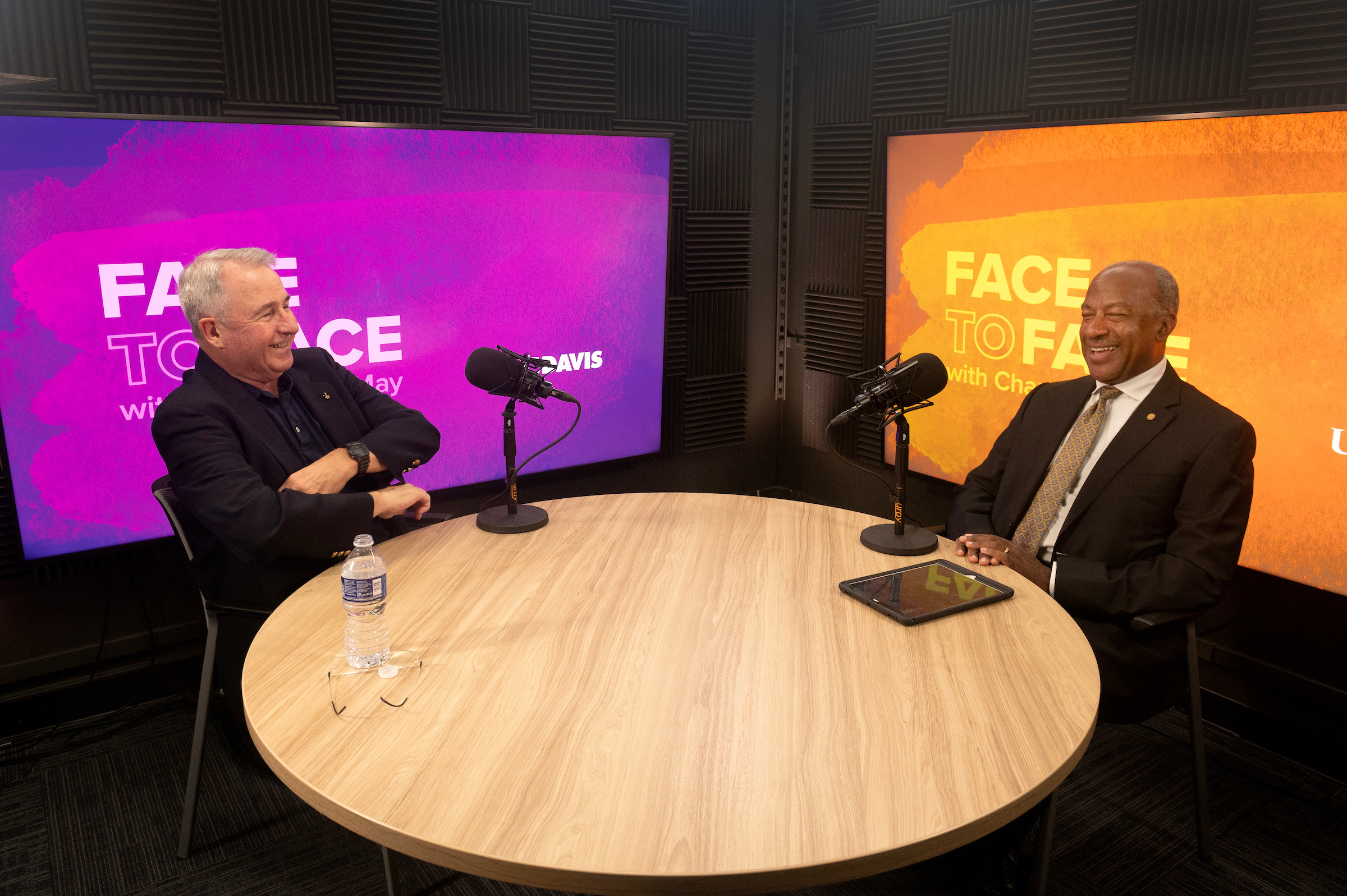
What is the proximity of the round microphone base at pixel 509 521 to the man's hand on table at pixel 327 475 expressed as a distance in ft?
1.18

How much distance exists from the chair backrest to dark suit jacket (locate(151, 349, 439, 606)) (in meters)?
0.02

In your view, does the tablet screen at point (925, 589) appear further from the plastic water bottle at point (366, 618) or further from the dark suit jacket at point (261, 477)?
the dark suit jacket at point (261, 477)

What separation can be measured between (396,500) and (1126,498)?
1873 millimetres

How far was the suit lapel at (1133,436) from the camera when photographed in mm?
2404

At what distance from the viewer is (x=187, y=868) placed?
2.50 meters

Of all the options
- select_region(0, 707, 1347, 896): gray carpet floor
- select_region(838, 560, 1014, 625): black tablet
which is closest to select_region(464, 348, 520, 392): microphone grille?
select_region(838, 560, 1014, 625): black tablet

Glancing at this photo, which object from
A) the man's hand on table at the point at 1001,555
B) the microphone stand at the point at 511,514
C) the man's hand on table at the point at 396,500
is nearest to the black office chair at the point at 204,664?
the man's hand on table at the point at 396,500

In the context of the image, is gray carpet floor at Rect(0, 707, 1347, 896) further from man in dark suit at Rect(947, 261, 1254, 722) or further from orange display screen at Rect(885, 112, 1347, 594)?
orange display screen at Rect(885, 112, 1347, 594)

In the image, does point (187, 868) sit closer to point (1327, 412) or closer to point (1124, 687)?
point (1124, 687)

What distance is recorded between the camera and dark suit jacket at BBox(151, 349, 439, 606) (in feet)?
7.29

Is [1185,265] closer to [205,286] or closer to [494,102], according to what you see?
[494,102]

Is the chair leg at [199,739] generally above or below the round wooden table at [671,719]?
below

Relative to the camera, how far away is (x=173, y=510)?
2359 millimetres

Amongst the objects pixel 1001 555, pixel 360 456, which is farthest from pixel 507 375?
pixel 1001 555
